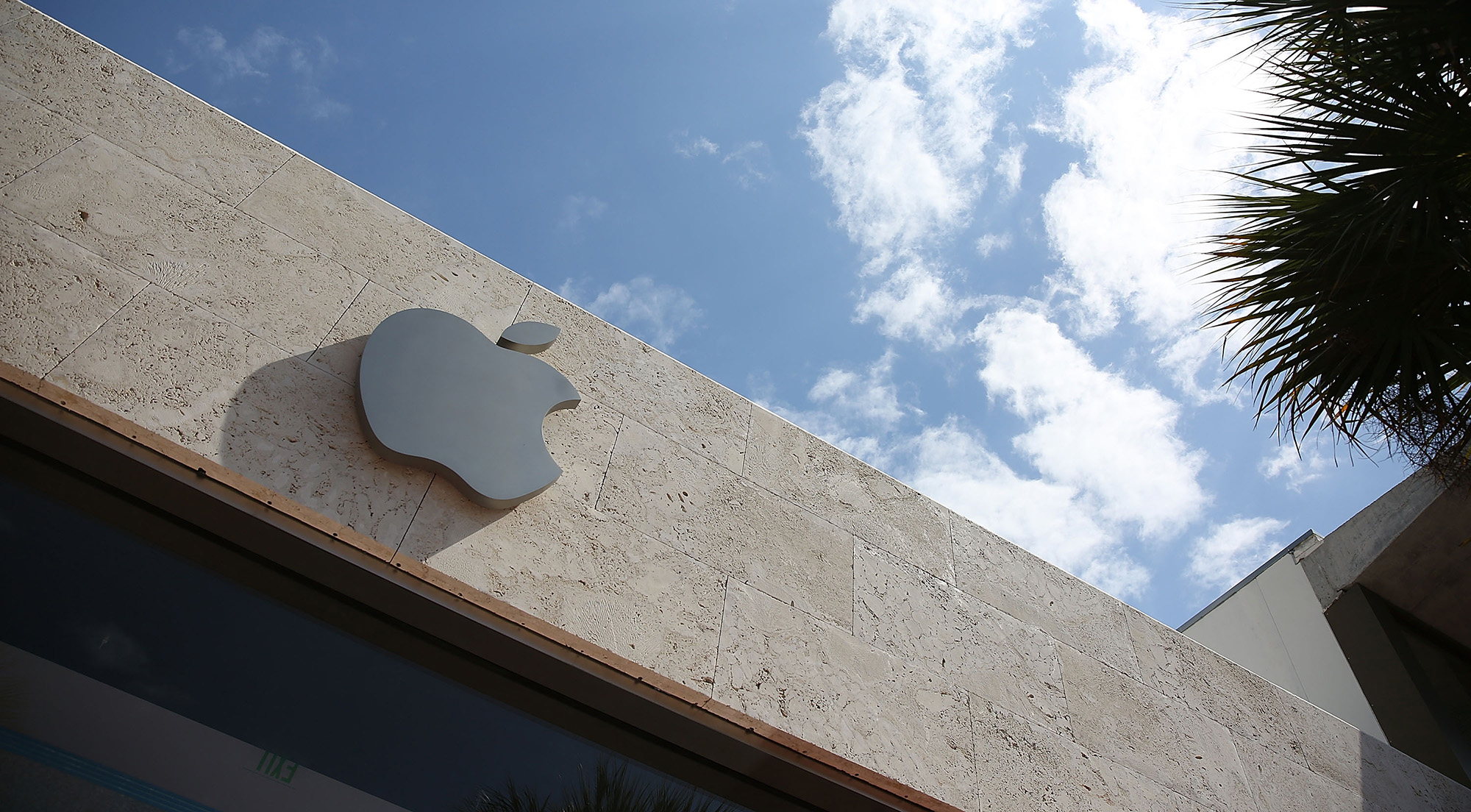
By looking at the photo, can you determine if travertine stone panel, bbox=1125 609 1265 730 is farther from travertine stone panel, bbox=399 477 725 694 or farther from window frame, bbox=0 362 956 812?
travertine stone panel, bbox=399 477 725 694

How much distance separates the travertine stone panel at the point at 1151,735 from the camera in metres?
4.46

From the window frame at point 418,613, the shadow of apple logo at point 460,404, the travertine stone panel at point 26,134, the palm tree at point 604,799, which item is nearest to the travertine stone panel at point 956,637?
the window frame at point 418,613

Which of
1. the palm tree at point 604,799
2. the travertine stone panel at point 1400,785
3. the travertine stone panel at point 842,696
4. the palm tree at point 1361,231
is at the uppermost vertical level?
the palm tree at point 1361,231

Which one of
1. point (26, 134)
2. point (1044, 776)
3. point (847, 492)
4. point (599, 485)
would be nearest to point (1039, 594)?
point (1044, 776)

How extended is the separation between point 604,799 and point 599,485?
1.29 meters

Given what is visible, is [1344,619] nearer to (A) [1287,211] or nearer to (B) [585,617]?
(A) [1287,211]

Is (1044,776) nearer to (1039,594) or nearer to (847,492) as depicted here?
(1039,594)

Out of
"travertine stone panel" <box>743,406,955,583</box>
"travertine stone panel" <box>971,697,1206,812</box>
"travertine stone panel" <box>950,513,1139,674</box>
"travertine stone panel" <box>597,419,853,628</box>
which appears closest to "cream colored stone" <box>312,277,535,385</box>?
"travertine stone panel" <box>597,419,853,628</box>

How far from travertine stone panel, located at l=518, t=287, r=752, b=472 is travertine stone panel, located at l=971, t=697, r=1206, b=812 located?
187 centimetres

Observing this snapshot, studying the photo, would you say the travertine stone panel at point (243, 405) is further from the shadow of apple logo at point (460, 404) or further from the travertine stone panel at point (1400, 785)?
the travertine stone panel at point (1400, 785)

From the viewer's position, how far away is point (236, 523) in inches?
105

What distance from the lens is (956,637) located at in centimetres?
431

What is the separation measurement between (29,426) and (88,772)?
→ 3.62 feet

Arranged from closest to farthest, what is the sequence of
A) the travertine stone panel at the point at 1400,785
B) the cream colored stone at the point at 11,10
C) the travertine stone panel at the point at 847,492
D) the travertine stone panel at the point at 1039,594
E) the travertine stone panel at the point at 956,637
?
the cream colored stone at the point at 11,10 < the travertine stone panel at the point at 956,637 < the travertine stone panel at the point at 847,492 < the travertine stone panel at the point at 1039,594 < the travertine stone panel at the point at 1400,785
